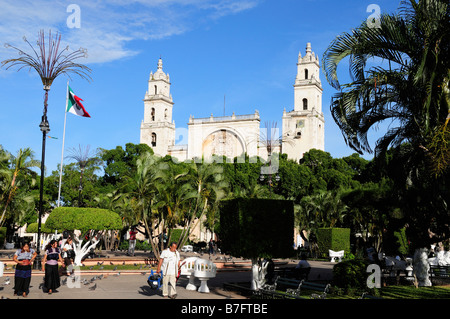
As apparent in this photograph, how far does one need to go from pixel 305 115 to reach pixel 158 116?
77.7 ft

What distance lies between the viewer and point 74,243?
65.5 ft

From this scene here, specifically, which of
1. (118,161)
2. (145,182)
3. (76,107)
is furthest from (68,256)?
(118,161)

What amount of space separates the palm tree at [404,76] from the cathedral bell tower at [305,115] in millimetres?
52027

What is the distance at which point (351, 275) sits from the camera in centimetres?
1282

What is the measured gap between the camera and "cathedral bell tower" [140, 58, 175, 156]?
75.1m

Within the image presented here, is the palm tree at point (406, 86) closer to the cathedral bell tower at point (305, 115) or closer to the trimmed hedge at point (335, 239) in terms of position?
the trimmed hedge at point (335, 239)

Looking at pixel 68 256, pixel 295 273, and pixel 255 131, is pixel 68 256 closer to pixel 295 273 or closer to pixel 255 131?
pixel 295 273

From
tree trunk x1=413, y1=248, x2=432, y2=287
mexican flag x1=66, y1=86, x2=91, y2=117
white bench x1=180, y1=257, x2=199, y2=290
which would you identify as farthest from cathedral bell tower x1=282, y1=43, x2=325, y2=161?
white bench x1=180, y1=257, x2=199, y2=290

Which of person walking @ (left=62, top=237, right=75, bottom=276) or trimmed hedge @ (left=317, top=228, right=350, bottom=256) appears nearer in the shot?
person walking @ (left=62, top=237, right=75, bottom=276)

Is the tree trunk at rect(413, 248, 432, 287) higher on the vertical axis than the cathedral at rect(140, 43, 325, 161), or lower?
lower

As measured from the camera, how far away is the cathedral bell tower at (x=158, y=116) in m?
75.1

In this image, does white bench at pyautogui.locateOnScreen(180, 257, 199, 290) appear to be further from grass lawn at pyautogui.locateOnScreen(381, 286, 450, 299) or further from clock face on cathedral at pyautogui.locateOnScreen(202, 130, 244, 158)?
clock face on cathedral at pyautogui.locateOnScreen(202, 130, 244, 158)

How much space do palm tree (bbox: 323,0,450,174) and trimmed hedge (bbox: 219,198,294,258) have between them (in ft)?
9.02
